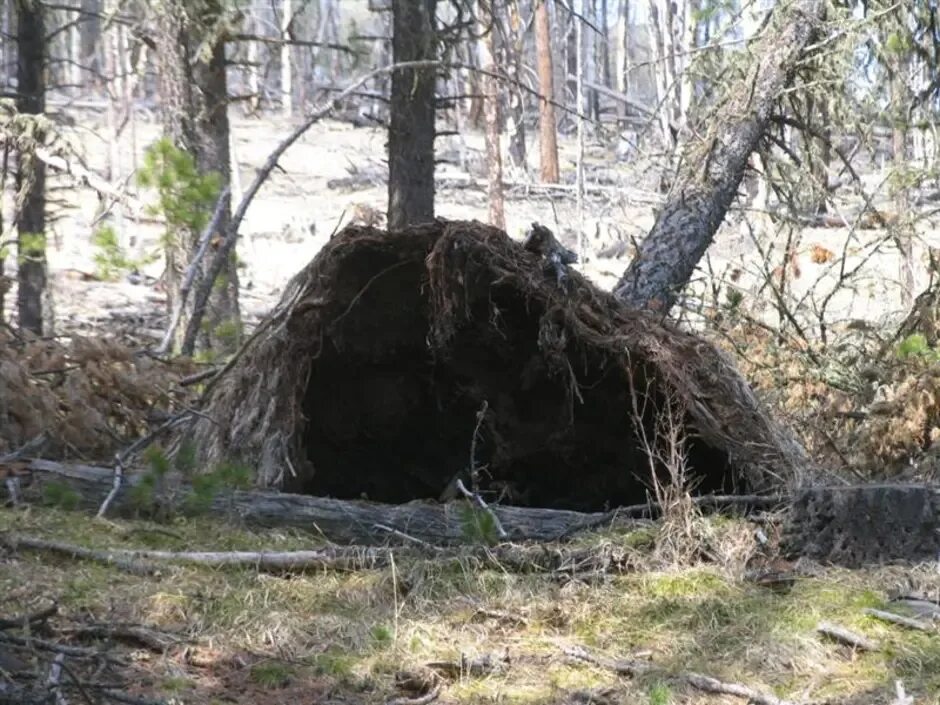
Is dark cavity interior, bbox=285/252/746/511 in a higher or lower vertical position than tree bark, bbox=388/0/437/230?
lower

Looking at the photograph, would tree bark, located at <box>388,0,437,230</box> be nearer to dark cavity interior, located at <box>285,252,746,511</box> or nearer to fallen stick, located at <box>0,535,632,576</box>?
dark cavity interior, located at <box>285,252,746,511</box>

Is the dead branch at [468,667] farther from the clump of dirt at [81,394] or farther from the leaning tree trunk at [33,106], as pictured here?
the leaning tree trunk at [33,106]

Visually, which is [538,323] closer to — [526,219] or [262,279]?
[262,279]

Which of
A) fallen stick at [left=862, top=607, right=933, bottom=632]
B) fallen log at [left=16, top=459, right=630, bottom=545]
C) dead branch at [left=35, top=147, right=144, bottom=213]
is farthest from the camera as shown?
dead branch at [left=35, top=147, right=144, bottom=213]

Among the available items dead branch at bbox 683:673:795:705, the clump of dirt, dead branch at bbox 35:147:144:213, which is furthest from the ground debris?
dead branch at bbox 35:147:144:213

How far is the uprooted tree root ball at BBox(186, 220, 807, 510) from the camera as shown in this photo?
22.8 ft

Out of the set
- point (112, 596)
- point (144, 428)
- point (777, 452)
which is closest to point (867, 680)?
point (777, 452)

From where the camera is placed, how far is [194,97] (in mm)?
12094

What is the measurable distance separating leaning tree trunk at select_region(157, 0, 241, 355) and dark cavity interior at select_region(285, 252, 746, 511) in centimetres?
268

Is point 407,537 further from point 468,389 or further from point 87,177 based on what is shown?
point 87,177

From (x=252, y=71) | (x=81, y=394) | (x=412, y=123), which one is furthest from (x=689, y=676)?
(x=252, y=71)

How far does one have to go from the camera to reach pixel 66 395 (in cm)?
764

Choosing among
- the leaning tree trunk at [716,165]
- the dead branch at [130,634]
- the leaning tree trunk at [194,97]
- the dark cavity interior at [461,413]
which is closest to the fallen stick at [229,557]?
the dead branch at [130,634]

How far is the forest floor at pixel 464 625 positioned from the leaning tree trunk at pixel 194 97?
5.11 meters
